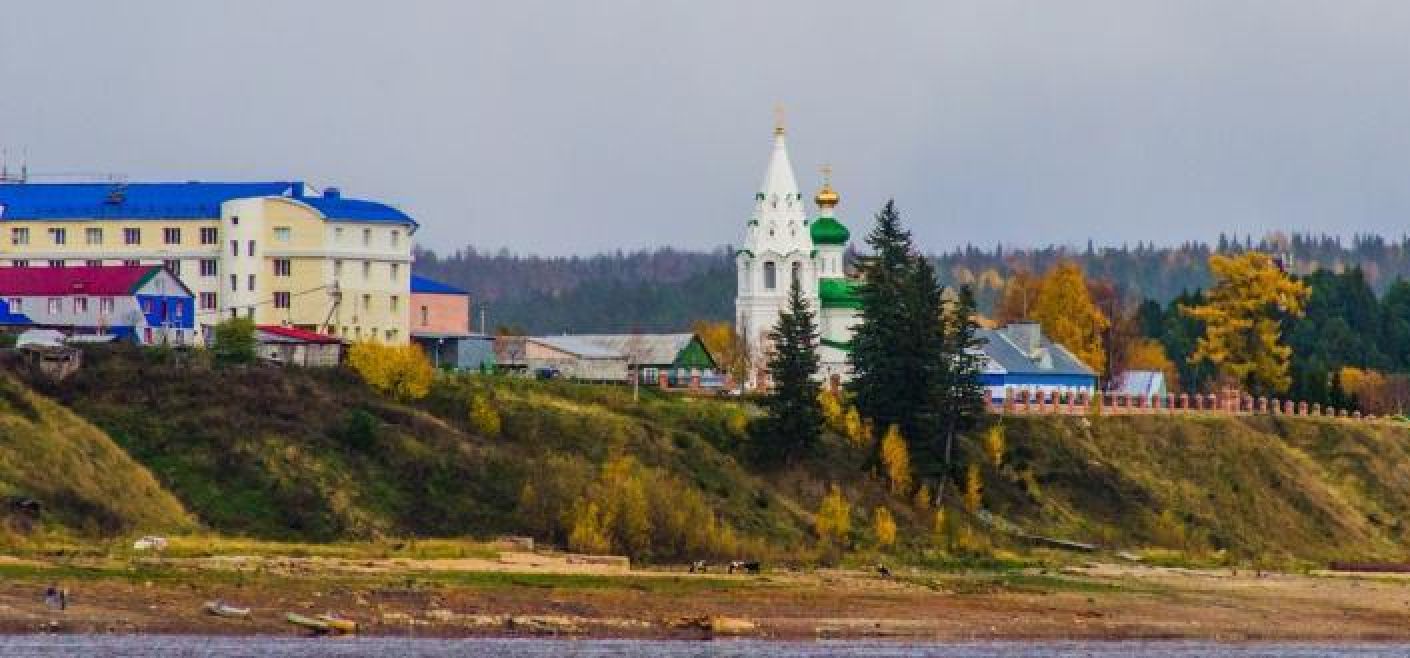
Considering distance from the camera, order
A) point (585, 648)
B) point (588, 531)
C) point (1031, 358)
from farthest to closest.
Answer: point (1031, 358) < point (588, 531) < point (585, 648)

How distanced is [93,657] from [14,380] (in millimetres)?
29140

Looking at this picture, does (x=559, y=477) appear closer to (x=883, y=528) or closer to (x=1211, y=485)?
(x=883, y=528)

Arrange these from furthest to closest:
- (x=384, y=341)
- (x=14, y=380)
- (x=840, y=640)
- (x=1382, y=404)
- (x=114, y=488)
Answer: (x=1382, y=404)
(x=384, y=341)
(x=14, y=380)
(x=114, y=488)
(x=840, y=640)

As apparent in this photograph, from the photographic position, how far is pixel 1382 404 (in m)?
170

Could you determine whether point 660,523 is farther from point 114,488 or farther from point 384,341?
A: point 384,341

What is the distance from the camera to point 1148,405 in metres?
132

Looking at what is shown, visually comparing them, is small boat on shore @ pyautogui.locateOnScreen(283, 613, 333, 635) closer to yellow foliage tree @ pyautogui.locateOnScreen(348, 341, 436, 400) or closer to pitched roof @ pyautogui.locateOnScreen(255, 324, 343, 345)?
yellow foliage tree @ pyautogui.locateOnScreen(348, 341, 436, 400)

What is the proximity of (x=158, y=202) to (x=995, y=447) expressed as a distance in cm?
3228

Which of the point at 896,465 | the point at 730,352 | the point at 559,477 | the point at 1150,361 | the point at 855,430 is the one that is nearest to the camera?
the point at 559,477

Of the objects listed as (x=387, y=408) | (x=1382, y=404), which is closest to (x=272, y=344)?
(x=387, y=408)

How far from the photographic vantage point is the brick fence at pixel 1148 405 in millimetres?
124812

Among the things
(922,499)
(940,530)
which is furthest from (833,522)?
(922,499)

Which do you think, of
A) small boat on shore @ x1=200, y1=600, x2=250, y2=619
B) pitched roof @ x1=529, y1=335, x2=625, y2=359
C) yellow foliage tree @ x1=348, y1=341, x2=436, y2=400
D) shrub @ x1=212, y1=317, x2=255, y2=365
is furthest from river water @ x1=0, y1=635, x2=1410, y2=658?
pitched roof @ x1=529, y1=335, x2=625, y2=359

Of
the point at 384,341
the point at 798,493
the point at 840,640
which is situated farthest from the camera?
the point at 384,341
